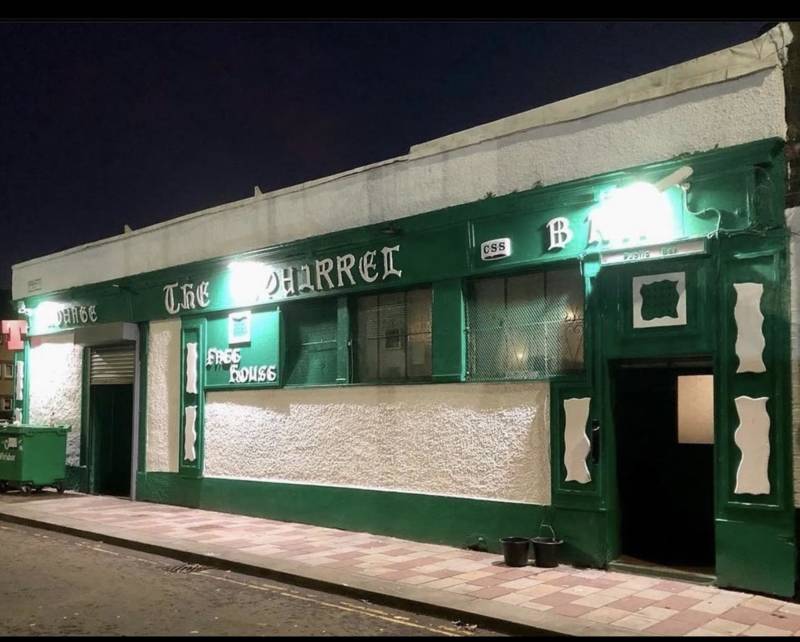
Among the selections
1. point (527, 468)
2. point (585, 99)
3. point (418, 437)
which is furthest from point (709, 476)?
point (585, 99)

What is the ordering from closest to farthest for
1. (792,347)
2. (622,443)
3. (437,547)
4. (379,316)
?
1. (792,347)
2. (622,443)
3. (437,547)
4. (379,316)

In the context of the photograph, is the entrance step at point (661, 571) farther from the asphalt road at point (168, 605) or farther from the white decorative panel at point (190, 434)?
the white decorative panel at point (190, 434)

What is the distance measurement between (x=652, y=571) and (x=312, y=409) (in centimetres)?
535

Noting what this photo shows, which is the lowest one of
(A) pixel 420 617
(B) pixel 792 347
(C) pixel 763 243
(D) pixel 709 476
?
(A) pixel 420 617

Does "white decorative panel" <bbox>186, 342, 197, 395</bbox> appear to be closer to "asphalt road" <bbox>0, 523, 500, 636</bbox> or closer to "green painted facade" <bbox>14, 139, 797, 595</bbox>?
"green painted facade" <bbox>14, 139, 797, 595</bbox>

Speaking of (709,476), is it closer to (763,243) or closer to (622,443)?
(622,443)

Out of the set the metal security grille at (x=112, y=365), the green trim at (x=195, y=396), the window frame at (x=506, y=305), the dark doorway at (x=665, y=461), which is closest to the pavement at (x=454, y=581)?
the dark doorway at (x=665, y=461)

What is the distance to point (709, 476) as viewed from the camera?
29.1 feet

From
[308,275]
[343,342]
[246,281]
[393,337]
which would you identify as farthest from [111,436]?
[393,337]

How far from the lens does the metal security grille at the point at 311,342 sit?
11773 mm

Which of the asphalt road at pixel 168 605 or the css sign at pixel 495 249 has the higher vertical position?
the css sign at pixel 495 249

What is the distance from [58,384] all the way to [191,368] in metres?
4.79

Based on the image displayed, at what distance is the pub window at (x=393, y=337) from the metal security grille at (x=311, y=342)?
534 mm

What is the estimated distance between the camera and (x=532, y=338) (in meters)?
9.43
